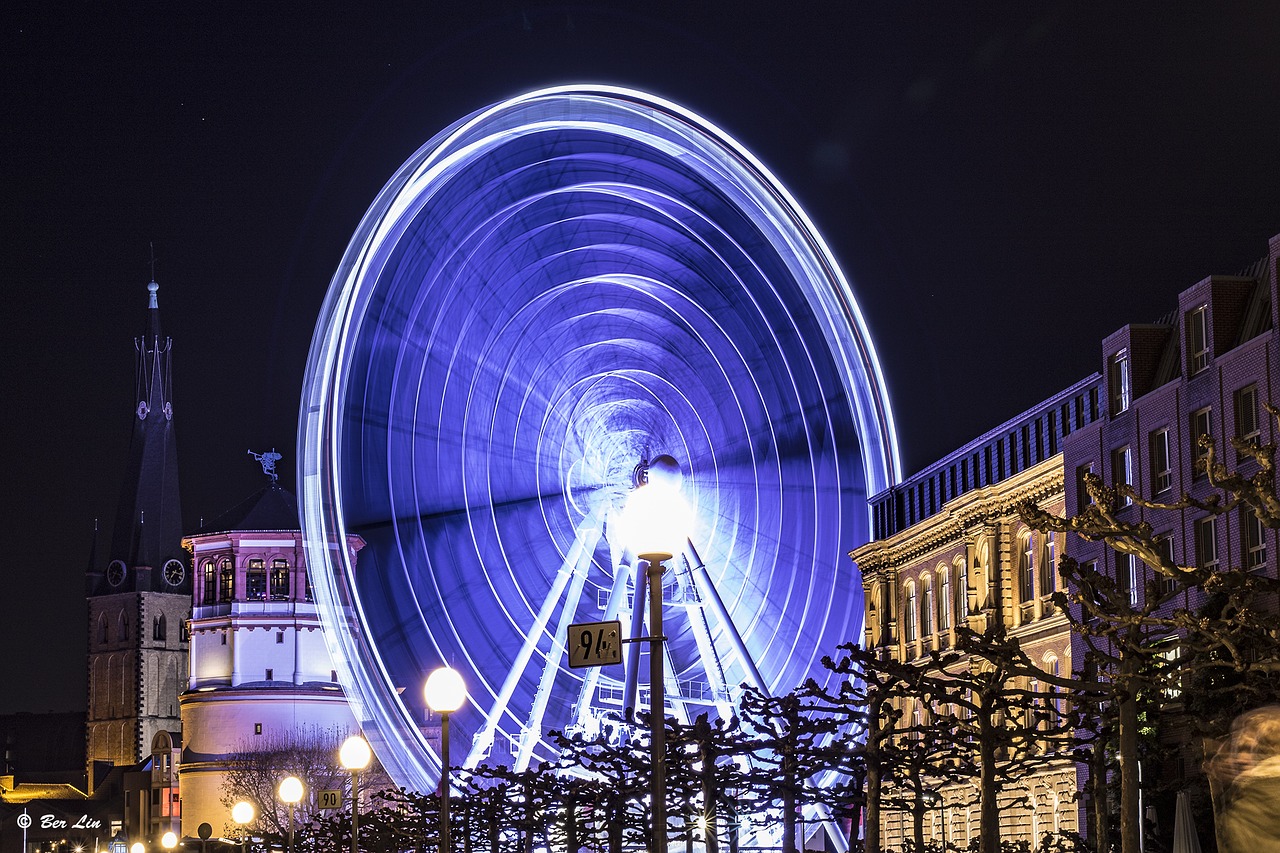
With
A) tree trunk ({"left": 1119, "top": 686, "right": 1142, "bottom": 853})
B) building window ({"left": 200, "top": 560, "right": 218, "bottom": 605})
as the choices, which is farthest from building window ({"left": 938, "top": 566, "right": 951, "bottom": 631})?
building window ({"left": 200, "top": 560, "right": 218, "bottom": 605})

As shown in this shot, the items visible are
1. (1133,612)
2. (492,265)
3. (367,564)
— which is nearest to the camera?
(1133,612)

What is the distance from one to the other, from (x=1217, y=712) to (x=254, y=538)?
104536mm

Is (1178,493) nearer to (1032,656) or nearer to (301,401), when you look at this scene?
(1032,656)

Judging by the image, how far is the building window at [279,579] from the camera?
140 meters

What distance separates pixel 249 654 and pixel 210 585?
20.9 feet

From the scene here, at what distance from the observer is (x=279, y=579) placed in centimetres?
13988

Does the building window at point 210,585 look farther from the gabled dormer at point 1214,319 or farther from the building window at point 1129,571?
the gabled dormer at point 1214,319

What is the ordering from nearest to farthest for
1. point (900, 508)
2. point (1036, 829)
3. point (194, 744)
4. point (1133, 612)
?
point (1133, 612), point (1036, 829), point (900, 508), point (194, 744)

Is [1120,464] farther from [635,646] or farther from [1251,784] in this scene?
[1251,784]

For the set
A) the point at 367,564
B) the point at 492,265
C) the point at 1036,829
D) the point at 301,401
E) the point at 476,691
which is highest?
the point at 492,265

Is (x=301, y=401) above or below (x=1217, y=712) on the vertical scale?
above

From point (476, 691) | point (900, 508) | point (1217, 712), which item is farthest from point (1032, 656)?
point (476, 691)

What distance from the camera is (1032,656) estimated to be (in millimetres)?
64812

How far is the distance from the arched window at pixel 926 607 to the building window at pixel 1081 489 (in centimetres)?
1638
